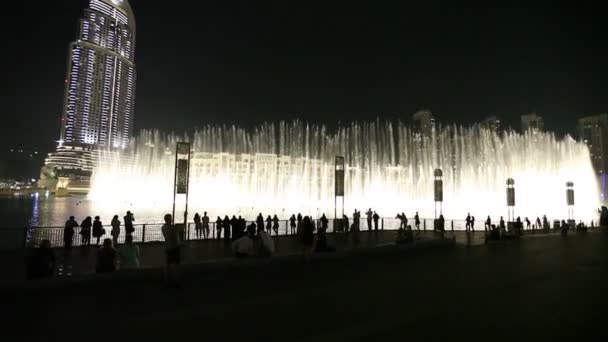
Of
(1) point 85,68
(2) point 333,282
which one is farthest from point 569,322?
(1) point 85,68

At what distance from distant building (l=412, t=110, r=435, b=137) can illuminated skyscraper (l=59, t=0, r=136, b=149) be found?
14082 cm

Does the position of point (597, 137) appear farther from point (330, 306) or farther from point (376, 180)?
point (330, 306)

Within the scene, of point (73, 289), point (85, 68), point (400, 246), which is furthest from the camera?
point (85, 68)

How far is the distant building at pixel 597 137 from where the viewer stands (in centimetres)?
12275

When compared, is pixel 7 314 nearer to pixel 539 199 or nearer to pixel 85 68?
pixel 539 199

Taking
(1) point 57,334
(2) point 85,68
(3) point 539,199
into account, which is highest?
(2) point 85,68

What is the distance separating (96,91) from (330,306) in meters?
200

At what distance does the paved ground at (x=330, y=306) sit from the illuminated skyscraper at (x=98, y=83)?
186 meters

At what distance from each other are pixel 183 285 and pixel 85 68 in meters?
199

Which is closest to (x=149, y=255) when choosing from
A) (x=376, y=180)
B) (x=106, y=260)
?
(x=106, y=260)

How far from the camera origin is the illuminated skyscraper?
171m

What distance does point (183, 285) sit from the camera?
365 inches

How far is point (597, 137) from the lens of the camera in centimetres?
12512

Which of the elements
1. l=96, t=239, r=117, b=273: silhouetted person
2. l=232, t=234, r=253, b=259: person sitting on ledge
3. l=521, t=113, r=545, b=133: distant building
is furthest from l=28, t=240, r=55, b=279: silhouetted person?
l=521, t=113, r=545, b=133: distant building
